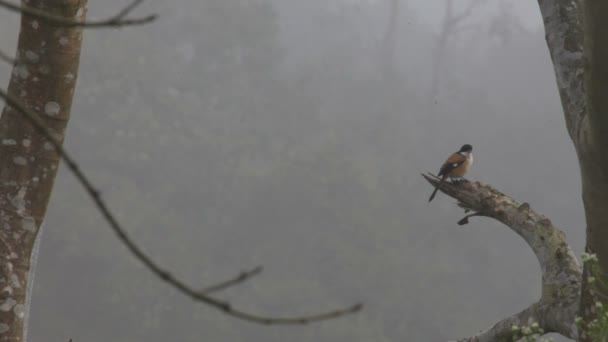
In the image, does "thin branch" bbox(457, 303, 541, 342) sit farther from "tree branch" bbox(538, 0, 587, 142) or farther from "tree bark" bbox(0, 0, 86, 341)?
"tree bark" bbox(0, 0, 86, 341)

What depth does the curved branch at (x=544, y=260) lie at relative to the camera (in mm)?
3984

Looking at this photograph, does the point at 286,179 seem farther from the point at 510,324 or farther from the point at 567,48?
the point at 567,48

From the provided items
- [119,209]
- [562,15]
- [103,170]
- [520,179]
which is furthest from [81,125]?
[562,15]

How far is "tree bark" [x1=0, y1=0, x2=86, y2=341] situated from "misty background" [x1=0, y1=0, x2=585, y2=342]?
26.3 m

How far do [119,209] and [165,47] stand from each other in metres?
12.4

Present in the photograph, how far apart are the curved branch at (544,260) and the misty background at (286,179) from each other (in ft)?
81.6

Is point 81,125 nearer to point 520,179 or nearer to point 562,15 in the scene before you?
point 520,179

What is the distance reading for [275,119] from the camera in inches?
1625

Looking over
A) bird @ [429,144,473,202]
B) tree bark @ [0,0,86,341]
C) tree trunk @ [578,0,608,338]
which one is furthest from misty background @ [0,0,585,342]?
tree trunk @ [578,0,608,338]

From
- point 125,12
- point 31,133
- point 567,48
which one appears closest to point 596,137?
point 567,48

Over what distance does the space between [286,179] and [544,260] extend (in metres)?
32.5

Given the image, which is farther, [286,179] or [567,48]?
[286,179]

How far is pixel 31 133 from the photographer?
3389 mm

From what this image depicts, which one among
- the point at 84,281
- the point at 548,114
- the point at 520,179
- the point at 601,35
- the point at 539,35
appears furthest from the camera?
the point at 539,35
